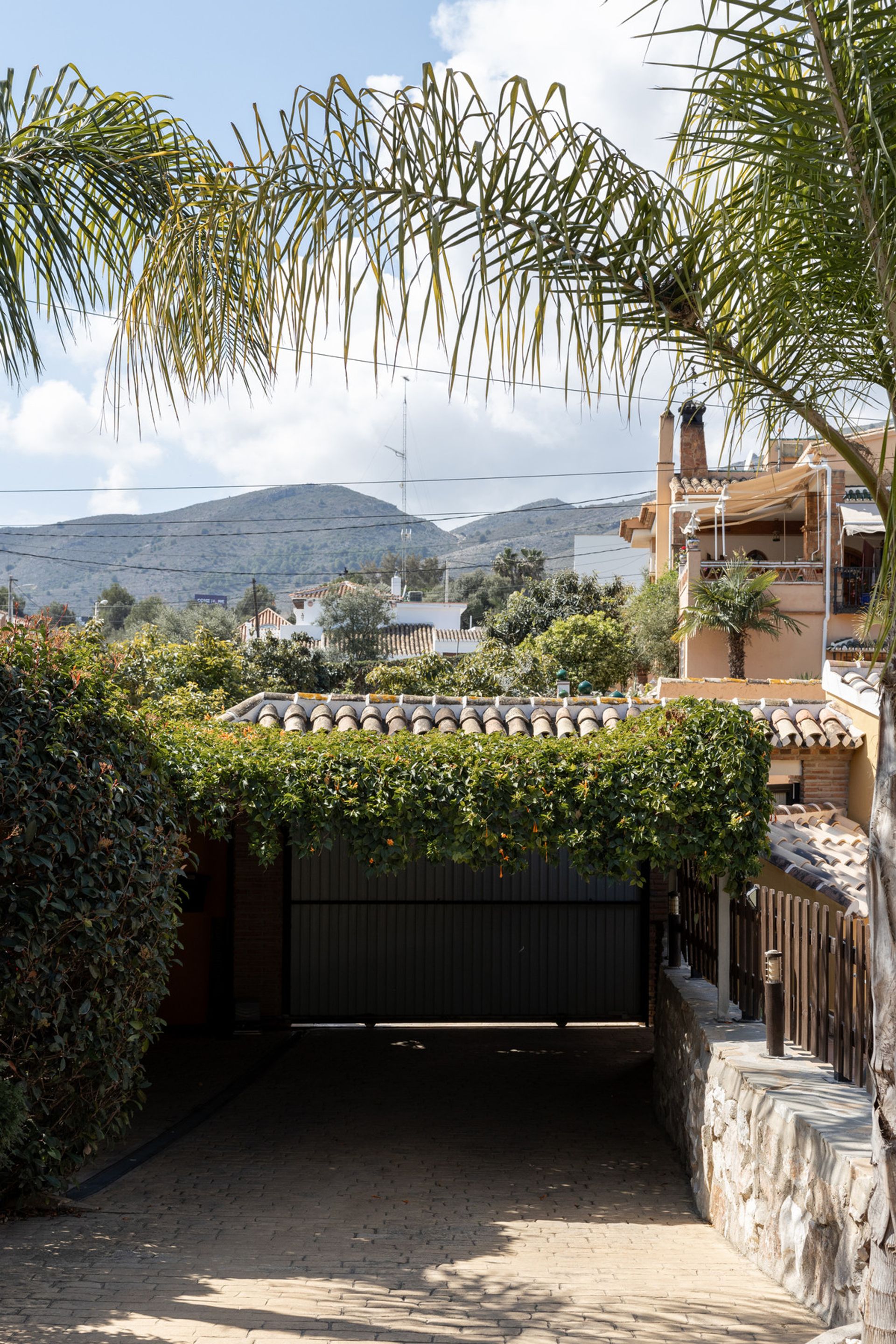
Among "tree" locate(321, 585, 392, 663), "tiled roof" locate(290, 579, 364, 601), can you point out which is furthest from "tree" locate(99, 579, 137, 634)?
"tree" locate(321, 585, 392, 663)

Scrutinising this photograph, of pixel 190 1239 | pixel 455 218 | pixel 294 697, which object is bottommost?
pixel 190 1239

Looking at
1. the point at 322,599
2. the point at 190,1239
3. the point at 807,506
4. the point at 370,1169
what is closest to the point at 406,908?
the point at 370,1169

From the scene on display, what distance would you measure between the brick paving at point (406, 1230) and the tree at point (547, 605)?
1098 inches

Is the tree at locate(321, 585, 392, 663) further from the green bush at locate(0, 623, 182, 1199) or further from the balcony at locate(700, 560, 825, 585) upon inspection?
the green bush at locate(0, 623, 182, 1199)

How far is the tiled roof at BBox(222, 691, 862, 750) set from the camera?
11594 mm

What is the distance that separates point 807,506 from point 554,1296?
2416 cm

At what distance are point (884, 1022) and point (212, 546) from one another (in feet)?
530

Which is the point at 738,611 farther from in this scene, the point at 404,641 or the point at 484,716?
the point at 404,641

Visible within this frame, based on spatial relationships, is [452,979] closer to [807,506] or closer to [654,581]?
[807,506]

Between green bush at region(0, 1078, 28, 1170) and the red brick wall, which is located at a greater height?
green bush at region(0, 1078, 28, 1170)

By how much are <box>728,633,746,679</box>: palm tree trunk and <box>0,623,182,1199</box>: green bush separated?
1893 centimetres

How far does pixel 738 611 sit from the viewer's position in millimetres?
23031

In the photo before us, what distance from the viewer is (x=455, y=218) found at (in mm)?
3293

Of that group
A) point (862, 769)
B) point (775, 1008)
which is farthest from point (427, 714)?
point (775, 1008)
